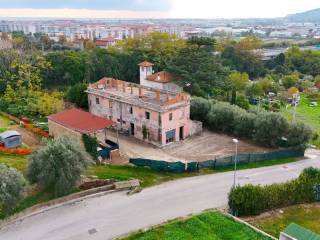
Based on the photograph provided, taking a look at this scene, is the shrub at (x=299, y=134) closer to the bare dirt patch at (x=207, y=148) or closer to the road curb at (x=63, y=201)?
the bare dirt patch at (x=207, y=148)

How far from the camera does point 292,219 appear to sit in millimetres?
25906

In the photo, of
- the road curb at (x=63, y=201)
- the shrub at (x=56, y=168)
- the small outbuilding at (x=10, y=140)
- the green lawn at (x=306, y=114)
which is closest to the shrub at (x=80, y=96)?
the small outbuilding at (x=10, y=140)

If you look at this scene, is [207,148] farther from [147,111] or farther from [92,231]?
[92,231]

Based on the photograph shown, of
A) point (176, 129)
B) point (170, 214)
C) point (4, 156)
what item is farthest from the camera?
point (176, 129)

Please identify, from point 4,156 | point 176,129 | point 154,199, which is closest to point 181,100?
point 176,129

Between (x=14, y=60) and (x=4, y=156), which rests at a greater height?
(x=14, y=60)

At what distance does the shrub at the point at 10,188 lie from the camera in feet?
76.2

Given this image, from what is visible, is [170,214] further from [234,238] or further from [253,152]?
[253,152]

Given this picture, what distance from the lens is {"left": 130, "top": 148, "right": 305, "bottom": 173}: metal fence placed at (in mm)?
32375

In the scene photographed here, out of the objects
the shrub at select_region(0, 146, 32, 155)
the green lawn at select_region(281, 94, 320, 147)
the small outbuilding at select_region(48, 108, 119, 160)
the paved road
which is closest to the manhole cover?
the paved road

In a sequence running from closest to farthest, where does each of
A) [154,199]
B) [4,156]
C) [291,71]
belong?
1. [154,199]
2. [4,156]
3. [291,71]

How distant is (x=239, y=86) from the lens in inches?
2931

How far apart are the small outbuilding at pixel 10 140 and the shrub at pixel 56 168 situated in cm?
1044

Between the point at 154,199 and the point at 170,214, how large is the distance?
97.2 inches
